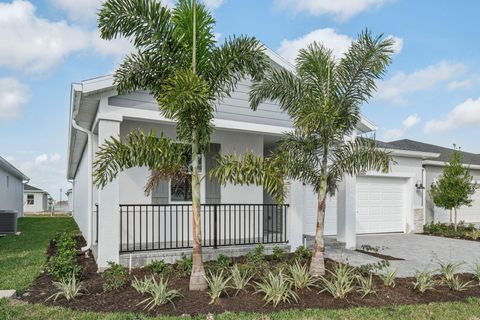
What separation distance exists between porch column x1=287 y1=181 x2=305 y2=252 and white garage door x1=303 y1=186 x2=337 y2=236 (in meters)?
2.89

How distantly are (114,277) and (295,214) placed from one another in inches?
187

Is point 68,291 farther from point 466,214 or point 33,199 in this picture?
point 33,199

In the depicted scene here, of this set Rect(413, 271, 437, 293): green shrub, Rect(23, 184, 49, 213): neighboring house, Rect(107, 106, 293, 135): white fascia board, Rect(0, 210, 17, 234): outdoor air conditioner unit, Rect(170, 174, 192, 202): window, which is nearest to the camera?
Rect(413, 271, 437, 293): green shrub

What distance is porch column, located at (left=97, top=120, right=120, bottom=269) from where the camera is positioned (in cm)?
717

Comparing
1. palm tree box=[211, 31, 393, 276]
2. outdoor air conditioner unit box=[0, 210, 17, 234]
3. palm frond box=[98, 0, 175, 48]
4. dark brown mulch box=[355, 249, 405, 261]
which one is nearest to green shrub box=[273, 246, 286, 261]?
palm tree box=[211, 31, 393, 276]

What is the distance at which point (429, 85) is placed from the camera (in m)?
15.4

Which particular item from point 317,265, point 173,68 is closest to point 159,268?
point 317,265

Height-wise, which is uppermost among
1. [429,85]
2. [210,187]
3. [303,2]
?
[303,2]

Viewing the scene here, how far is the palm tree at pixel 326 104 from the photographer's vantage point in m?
6.95

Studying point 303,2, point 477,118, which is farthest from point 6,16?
point 477,118

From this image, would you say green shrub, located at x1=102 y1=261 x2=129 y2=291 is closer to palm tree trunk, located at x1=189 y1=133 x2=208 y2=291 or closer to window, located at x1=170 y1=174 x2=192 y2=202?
palm tree trunk, located at x1=189 y1=133 x2=208 y2=291

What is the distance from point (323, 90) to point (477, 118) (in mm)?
19751

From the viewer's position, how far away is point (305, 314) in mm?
4844

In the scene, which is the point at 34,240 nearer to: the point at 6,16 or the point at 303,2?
the point at 6,16
